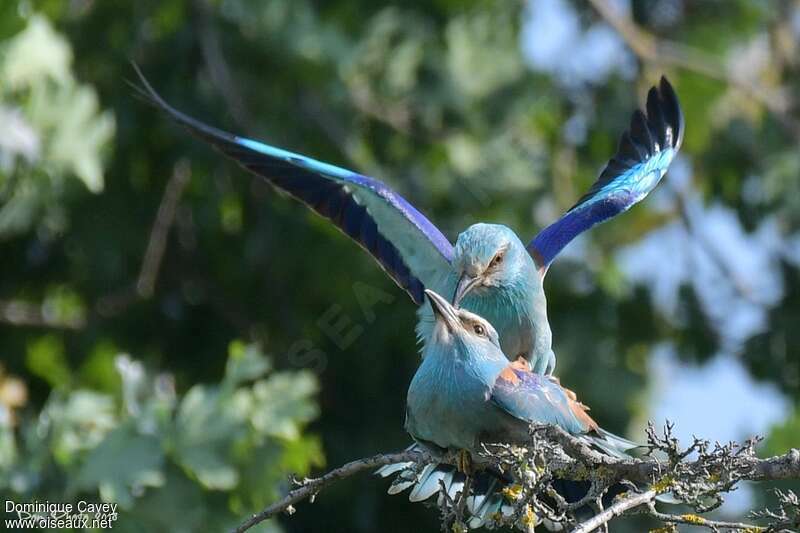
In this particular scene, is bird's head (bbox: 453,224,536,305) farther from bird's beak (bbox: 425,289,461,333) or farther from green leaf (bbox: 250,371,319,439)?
green leaf (bbox: 250,371,319,439)

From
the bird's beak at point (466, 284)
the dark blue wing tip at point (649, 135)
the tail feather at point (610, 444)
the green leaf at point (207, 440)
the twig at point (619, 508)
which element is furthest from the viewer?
the dark blue wing tip at point (649, 135)

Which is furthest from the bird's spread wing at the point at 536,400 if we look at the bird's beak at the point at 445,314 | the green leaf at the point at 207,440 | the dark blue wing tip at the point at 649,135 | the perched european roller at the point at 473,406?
the green leaf at the point at 207,440

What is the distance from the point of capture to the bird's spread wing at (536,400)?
5652 mm

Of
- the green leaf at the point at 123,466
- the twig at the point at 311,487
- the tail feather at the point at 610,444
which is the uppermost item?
the tail feather at the point at 610,444

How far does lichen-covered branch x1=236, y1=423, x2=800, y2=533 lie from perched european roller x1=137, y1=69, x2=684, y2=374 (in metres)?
2.24

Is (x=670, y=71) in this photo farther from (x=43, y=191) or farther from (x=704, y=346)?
(x=43, y=191)

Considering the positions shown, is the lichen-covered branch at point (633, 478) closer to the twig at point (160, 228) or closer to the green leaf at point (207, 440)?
the green leaf at point (207, 440)

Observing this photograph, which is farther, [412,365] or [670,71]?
[670,71]

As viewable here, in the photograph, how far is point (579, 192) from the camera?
40.1 ft

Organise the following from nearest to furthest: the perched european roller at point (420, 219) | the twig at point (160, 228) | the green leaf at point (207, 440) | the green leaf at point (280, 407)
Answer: the perched european roller at point (420, 219), the green leaf at point (207, 440), the green leaf at point (280, 407), the twig at point (160, 228)

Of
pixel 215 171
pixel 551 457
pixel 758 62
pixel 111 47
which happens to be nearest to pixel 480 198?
pixel 215 171

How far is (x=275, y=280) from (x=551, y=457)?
7.06 metres

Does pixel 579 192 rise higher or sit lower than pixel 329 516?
higher

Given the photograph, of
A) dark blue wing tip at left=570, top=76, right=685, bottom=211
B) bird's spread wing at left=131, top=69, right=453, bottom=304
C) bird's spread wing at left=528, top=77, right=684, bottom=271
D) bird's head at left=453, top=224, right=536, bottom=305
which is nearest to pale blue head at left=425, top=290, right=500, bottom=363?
bird's head at left=453, top=224, right=536, bottom=305
